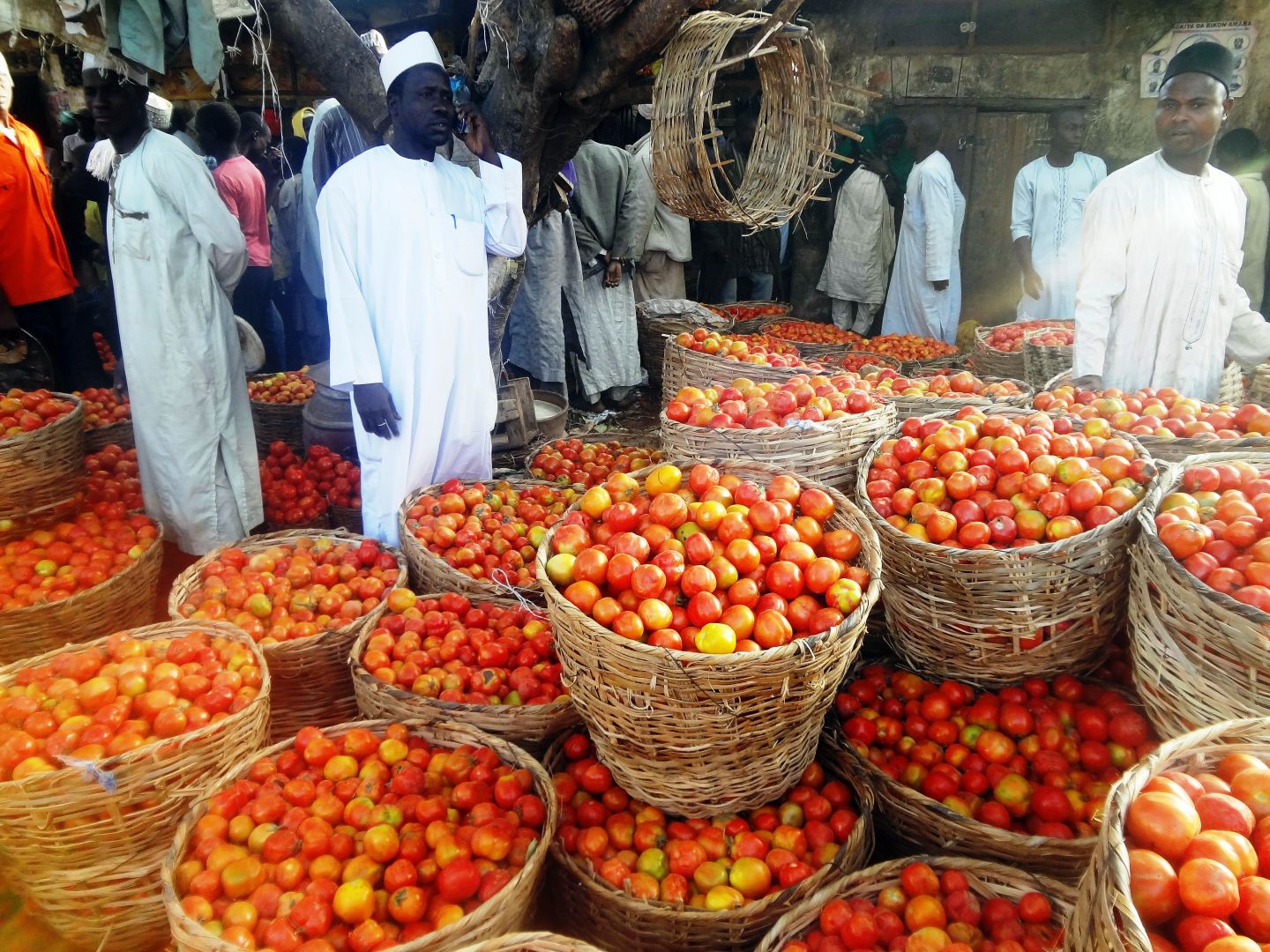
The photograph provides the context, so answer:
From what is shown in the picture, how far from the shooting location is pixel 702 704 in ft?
5.94

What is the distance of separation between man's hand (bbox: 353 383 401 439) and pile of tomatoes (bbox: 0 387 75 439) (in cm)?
149

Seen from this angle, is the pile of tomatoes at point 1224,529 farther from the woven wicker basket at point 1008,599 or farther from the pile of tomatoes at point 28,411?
the pile of tomatoes at point 28,411

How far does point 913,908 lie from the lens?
184 centimetres

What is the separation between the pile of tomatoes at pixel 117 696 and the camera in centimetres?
206

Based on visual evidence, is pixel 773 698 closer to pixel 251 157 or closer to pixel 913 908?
pixel 913 908

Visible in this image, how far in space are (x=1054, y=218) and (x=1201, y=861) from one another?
674 centimetres

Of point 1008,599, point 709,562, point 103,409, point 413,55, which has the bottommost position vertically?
point 103,409

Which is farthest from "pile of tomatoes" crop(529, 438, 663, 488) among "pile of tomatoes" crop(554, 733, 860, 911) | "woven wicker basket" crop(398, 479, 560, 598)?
"pile of tomatoes" crop(554, 733, 860, 911)

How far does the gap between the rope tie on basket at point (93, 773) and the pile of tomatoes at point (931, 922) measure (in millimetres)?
1648

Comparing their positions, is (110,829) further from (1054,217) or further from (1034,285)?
(1054,217)

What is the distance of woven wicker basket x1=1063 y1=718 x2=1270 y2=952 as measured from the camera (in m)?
1.09

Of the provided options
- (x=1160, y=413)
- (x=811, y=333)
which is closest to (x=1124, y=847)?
(x=1160, y=413)

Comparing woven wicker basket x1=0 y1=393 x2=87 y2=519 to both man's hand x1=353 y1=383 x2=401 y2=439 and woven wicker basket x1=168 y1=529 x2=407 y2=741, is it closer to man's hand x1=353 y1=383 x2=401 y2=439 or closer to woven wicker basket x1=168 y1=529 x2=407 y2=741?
woven wicker basket x1=168 y1=529 x2=407 y2=741

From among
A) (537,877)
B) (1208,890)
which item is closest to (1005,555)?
(1208,890)
